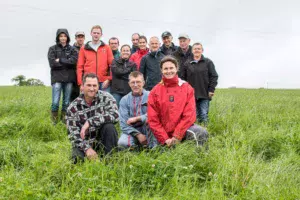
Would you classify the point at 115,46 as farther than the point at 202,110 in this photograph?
Yes

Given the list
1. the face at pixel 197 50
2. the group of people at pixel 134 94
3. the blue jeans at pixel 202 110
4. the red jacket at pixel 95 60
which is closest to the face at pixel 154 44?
the group of people at pixel 134 94

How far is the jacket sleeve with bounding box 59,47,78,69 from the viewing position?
746cm

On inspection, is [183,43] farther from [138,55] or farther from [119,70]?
[119,70]

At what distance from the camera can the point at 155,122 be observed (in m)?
4.98

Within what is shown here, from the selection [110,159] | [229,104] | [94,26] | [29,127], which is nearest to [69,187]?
[110,159]

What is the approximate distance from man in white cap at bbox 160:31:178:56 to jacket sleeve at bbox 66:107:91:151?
289 cm

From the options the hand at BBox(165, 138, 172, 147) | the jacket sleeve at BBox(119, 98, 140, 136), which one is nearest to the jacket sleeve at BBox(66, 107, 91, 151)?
the jacket sleeve at BBox(119, 98, 140, 136)

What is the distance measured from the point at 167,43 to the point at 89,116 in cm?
293

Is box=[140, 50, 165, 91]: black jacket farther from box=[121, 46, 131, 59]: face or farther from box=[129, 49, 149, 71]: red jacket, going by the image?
box=[129, 49, 149, 71]: red jacket

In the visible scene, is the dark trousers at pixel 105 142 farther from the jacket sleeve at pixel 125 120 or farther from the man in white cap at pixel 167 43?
the man in white cap at pixel 167 43

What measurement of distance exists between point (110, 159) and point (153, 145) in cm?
79

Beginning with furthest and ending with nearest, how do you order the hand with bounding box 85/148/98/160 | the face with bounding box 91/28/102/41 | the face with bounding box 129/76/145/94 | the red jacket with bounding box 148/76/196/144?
the face with bounding box 91/28/102/41, the face with bounding box 129/76/145/94, the red jacket with bounding box 148/76/196/144, the hand with bounding box 85/148/98/160

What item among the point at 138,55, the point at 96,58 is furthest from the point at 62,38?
the point at 138,55

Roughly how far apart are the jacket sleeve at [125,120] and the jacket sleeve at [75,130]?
0.72 metres
